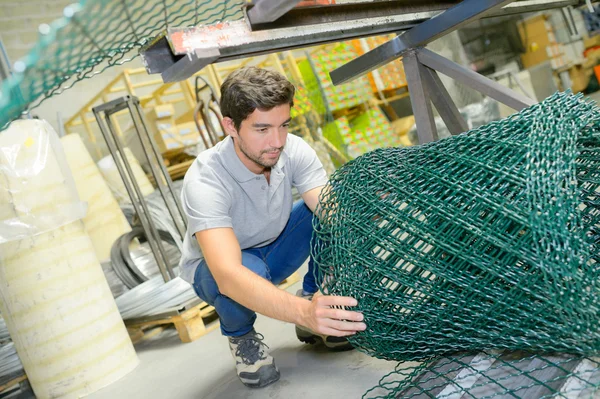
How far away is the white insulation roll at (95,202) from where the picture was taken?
12.3ft

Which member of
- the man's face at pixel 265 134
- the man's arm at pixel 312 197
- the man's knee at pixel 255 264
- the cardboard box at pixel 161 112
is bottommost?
the man's knee at pixel 255 264

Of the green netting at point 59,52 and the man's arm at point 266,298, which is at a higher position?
the green netting at point 59,52

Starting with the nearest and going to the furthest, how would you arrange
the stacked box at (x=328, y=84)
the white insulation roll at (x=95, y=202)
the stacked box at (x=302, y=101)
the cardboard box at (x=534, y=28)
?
the white insulation roll at (x=95, y=202), the stacked box at (x=302, y=101), the stacked box at (x=328, y=84), the cardboard box at (x=534, y=28)

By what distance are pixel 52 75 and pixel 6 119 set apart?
13 cm

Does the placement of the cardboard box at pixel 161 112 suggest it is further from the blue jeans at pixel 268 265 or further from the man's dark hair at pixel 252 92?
the man's dark hair at pixel 252 92

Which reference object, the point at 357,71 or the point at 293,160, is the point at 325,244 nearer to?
the point at 293,160

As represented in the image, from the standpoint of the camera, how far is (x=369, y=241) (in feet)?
4.21

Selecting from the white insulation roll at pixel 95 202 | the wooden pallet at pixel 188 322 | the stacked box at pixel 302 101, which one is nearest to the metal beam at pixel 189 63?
the wooden pallet at pixel 188 322

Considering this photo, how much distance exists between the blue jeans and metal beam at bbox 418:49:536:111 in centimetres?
69

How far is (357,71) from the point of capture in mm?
2072

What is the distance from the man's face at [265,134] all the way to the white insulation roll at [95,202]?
7.82 ft

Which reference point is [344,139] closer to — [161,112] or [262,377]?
[161,112]

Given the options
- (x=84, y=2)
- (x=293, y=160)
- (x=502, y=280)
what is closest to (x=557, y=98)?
(x=502, y=280)

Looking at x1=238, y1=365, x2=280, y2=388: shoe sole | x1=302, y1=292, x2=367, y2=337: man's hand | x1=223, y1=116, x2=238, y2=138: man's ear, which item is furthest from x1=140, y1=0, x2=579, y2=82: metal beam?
x1=238, y1=365, x2=280, y2=388: shoe sole
